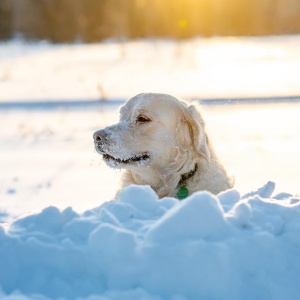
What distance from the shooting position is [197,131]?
189 inches

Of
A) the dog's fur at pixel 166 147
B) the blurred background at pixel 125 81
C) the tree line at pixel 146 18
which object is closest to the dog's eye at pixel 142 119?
the dog's fur at pixel 166 147

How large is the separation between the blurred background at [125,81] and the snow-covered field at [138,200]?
0.17 feet

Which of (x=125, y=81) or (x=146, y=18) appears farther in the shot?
(x=146, y=18)

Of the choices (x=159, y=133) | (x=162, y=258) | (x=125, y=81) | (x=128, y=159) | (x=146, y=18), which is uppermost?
(x=162, y=258)

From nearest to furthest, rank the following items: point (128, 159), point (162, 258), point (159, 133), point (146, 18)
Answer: point (162, 258) → point (128, 159) → point (159, 133) → point (146, 18)

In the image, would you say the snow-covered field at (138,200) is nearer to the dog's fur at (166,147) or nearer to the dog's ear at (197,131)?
the dog's fur at (166,147)

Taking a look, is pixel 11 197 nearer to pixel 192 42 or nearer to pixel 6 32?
pixel 192 42

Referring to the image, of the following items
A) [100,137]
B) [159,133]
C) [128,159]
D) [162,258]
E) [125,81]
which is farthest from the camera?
[125,81]

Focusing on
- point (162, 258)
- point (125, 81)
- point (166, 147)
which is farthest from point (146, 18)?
point (162, 258)

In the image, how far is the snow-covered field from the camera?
2.31 meters

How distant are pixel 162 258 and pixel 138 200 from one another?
15.6 inches

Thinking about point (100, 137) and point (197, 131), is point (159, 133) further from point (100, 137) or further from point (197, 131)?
point (100, 137)

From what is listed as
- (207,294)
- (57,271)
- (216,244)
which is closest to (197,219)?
(216,244)

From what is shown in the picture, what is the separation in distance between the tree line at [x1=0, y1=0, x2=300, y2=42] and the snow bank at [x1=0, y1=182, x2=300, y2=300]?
31557 millimetres
